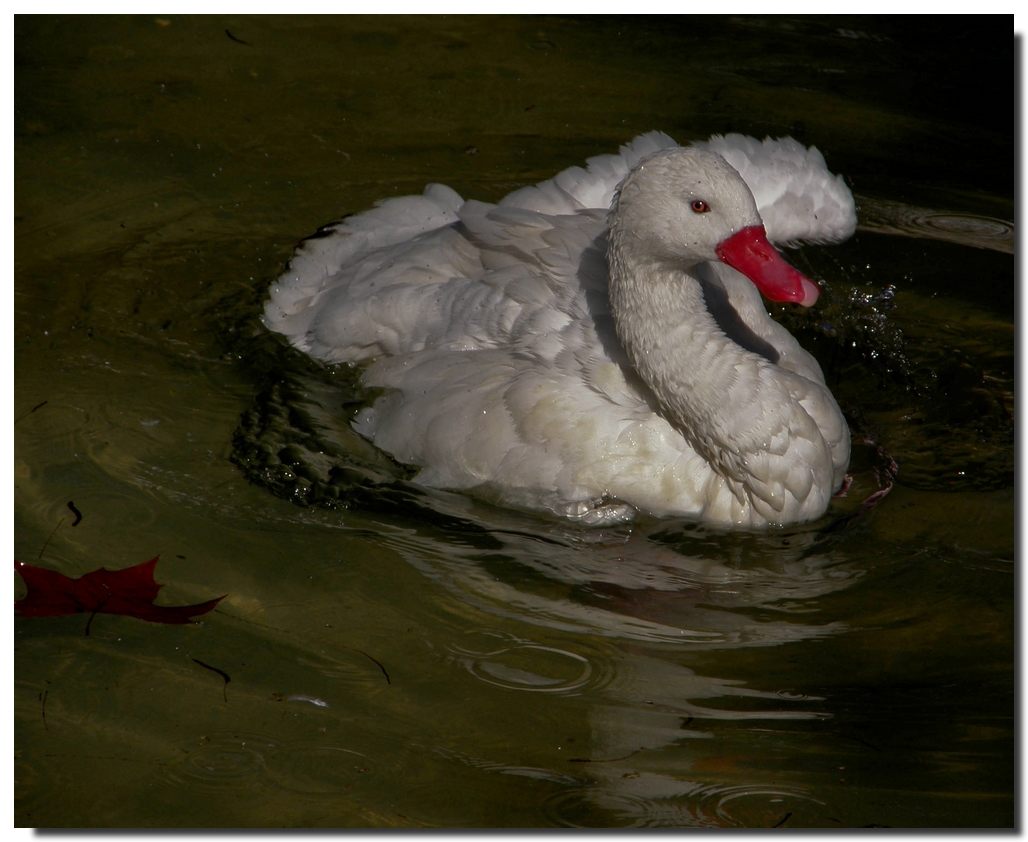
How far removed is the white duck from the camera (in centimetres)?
382

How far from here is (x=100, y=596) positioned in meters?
3.75

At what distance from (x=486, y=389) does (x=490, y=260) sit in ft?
2.22

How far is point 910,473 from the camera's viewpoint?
14.8 feet

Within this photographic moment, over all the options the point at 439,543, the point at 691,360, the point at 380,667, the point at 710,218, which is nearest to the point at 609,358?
the point at 691,360

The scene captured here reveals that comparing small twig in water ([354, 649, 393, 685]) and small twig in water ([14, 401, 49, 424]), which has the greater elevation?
small twig in water ([14, 401, 49, 424])

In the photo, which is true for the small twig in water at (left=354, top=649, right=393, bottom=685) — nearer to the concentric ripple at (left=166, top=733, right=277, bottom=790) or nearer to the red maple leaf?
the concentric ripple at (left=166, top=733, right=277, bottom=790)

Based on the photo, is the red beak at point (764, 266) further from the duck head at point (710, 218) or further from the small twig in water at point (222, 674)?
the small twig in water at point (222, 674)

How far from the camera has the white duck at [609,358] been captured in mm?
3816

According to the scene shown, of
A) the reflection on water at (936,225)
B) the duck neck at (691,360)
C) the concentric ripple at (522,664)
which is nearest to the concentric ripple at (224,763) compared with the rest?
the concentric ripple at (522,664)

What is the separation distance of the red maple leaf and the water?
64 millimetres

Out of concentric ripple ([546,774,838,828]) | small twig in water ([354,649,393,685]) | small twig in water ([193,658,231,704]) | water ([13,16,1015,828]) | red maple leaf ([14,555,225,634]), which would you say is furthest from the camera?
red maple leaf ([14,555,225,634])

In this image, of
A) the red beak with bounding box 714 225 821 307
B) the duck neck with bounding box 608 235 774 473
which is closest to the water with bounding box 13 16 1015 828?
the duck neck with bounding box 608 235 774 473

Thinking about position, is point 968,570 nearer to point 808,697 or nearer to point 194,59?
point 808,697

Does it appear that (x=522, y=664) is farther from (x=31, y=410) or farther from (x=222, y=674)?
(x=31, y=410)
